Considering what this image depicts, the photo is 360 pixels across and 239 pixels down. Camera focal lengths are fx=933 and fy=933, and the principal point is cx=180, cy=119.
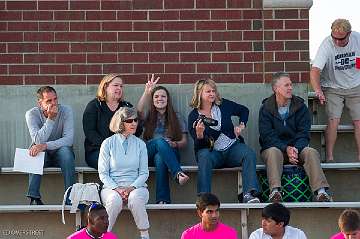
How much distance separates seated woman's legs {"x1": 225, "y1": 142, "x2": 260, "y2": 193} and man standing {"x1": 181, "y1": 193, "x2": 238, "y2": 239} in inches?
34.1

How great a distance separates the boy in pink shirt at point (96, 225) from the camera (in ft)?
28.6

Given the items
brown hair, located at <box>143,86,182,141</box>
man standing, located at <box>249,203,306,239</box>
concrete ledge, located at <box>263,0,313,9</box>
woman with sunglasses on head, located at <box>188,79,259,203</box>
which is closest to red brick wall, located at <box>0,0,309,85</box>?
concrete ledge, located at <box>263,0,313,9</box>

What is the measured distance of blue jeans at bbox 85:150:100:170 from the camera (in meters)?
10.1

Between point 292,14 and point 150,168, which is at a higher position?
point 292,14

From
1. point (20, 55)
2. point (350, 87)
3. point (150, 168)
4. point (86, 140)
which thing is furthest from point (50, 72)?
point (350, 87)

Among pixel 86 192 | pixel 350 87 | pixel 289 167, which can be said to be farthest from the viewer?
pixel 350 87

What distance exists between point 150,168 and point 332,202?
2.01m

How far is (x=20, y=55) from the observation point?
10.9 metres

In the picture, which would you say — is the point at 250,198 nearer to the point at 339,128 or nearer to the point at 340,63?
the point at 339,128

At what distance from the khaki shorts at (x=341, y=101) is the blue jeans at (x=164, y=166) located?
6.54 ft

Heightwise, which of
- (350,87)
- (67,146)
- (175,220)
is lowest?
(175,220)

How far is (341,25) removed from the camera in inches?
417

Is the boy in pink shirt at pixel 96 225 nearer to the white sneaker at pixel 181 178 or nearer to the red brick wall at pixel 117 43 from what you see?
the white sneaker at pixel 181 178

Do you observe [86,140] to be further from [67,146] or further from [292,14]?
[292,14]
